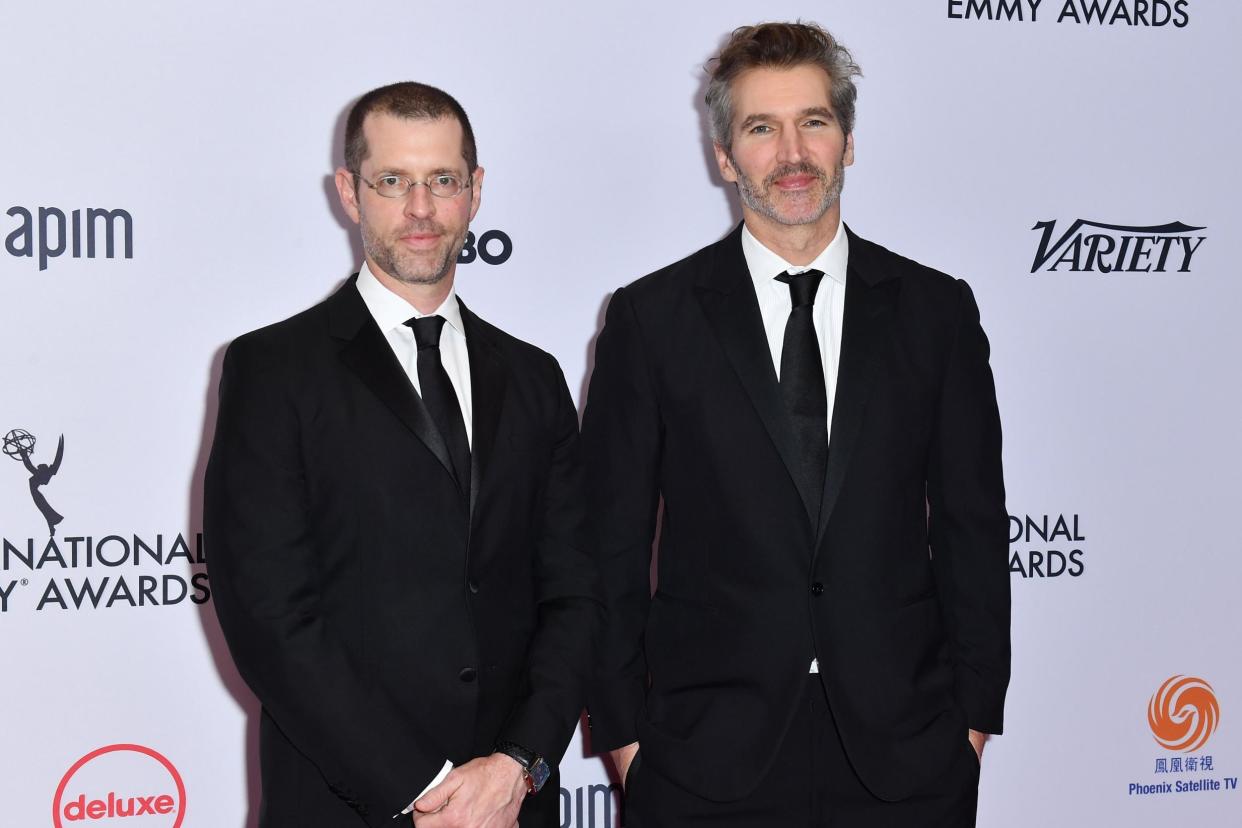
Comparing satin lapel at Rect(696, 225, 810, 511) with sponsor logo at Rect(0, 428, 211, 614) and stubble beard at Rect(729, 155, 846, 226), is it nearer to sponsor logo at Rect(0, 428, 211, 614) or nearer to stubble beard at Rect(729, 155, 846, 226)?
stubble beard at Rect(729, 155, 846, 226)

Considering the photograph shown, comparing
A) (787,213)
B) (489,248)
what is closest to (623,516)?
(787,213)

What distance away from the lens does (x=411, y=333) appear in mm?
2430

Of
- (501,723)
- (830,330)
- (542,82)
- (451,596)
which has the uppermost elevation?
(542,82)

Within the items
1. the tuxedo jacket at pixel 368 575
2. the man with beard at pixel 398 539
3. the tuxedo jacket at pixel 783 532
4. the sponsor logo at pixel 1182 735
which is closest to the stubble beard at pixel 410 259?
the man with beard at pixel 398 539

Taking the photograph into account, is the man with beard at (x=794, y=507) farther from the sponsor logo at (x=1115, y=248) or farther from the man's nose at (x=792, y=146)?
the sponsor logo at (x=1115, y=248)

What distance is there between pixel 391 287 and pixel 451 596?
61 centimetres

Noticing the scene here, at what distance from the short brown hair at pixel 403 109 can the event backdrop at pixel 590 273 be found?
93cm

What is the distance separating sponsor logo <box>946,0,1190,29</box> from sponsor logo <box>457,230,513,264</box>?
1513 millimetres

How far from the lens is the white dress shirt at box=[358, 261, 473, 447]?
7.88 ft

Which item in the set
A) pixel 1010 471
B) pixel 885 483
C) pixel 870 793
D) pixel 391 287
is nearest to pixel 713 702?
pixel 870 793

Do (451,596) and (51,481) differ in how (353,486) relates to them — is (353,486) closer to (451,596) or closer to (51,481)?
(451,596)

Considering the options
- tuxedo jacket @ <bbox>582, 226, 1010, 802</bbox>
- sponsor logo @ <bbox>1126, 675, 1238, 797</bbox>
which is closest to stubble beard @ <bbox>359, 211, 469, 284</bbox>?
tuxedo jacket @ <bbox>582, 226, 1010, 802</bbox>

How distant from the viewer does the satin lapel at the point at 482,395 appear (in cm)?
236

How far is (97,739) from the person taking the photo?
128 inches
